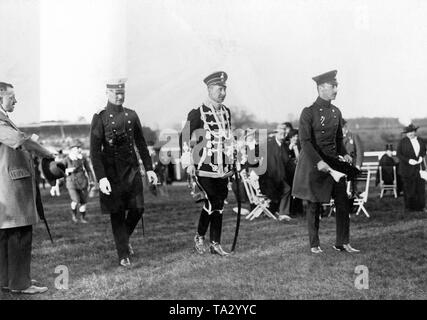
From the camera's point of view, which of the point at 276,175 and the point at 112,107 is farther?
the point at 276,175

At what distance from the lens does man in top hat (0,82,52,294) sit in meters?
5.96

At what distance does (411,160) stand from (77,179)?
776 cm

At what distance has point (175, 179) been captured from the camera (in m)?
30.3

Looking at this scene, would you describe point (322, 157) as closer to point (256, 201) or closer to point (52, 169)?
point (52, 169)

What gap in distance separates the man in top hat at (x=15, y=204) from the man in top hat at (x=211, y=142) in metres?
2.26

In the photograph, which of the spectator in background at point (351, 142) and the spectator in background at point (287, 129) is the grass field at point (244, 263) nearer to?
the spectator in background at point (351, 142)

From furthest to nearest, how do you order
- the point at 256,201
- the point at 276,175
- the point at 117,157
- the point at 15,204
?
the point at 276,175, the point at 256,201, the point at 117,157, the point at 15,204

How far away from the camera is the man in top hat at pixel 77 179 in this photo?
42.7 ft

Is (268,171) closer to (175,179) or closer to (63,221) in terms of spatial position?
(63,221)

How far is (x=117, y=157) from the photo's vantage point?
7.59 m

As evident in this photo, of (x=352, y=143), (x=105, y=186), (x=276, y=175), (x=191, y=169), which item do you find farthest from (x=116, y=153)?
(x=276, y=175)

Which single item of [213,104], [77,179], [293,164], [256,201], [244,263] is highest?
[213,104]

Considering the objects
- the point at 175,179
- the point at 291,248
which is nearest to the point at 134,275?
the point at 291,248
